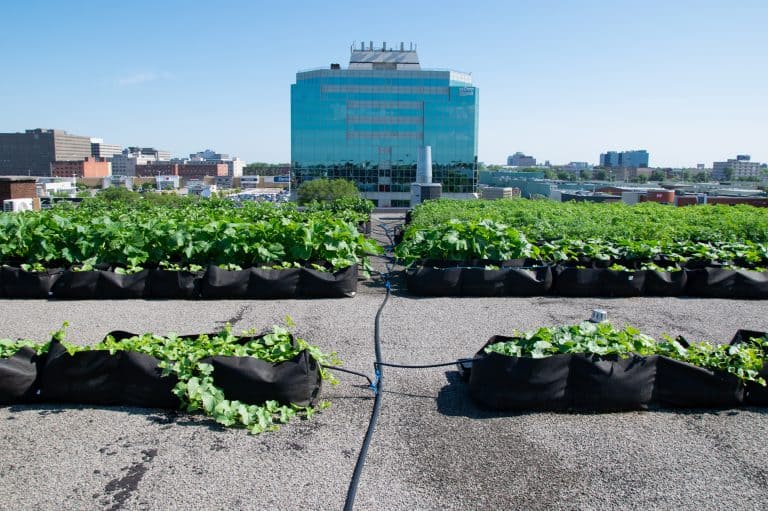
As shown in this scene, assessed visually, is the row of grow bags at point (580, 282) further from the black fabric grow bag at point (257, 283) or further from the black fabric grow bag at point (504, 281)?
the black fabric grow bag at point (257, 283)

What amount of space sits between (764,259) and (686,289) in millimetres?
3082

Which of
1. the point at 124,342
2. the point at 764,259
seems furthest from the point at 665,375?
the point at 764,259

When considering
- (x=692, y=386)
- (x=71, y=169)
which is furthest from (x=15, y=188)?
(x=71, y=169)

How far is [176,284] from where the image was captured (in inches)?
432

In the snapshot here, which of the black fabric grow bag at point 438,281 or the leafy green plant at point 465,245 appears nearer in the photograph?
the black fabric grow bag at point 438,281

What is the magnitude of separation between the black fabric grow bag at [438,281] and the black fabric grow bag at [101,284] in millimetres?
5102

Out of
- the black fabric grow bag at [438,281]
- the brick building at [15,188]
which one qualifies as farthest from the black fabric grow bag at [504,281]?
the brick building at [15,188]

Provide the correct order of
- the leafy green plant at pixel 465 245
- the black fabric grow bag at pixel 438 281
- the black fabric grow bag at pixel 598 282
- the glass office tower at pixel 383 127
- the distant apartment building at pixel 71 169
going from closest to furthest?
the black fabric grow bag at pixel 438 281, the black fabric grow bag at pixel 598 282, the leafy green plant at pixel 465 245, the glass office tower at pixel 383 127, the distant apartment building at pixel 71 169

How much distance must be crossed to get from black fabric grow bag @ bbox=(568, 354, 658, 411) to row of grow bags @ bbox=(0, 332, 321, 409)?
2.63m

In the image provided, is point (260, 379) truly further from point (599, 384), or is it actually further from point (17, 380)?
point (599, 384)

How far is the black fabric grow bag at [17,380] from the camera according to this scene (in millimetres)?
5836

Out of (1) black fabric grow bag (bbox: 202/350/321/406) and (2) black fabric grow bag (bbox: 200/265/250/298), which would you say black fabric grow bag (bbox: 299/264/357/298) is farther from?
(1) black fabric grow bag (bbox: 202/350/321/406)

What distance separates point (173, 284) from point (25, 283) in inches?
110

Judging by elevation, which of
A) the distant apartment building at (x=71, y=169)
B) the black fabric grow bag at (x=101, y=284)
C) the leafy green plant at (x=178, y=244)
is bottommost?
the black fabric grow bag at (x=101, y=284)
